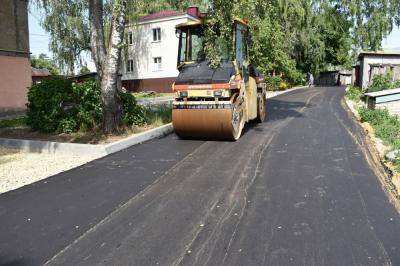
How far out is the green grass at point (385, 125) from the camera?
1005cm

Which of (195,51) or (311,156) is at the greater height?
(195,51)

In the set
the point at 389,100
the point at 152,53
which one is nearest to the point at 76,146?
the point at 389,100

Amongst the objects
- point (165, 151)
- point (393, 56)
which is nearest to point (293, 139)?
point (165, 151)

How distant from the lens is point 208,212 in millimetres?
5730

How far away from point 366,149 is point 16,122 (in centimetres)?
1153

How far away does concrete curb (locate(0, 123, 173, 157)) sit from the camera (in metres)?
9.62

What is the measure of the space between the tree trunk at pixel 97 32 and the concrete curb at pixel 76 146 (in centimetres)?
234

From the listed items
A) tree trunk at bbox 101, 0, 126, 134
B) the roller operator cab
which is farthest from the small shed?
tree trunk at bbox 101, 0, 126, 134

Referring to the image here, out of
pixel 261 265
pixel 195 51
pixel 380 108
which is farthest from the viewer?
pixel 380 108

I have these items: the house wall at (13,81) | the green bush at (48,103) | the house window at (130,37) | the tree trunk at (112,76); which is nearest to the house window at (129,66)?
the house window at (130,37)

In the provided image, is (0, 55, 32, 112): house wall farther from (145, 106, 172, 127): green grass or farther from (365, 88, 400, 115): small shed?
(365, 88, 400, 115): small shed

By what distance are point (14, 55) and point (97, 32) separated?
10.7m

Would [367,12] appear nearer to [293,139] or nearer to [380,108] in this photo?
→ [380,108]

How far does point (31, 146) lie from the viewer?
10.4 m
